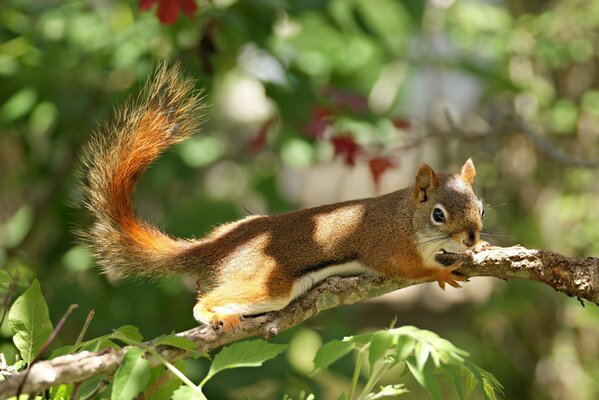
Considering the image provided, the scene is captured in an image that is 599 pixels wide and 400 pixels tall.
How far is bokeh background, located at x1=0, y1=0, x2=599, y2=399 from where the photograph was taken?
9.90ft

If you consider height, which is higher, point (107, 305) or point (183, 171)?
point (183, 171)

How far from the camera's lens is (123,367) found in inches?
44.8

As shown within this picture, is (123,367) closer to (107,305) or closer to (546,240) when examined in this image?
(107,305)

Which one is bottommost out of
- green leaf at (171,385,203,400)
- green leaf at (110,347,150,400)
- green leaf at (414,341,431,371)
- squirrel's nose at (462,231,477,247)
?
squirrel's nose at (462,231,477,247)

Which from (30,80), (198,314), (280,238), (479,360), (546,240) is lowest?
(479,360)

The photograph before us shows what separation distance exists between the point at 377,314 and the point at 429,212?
10.3ft

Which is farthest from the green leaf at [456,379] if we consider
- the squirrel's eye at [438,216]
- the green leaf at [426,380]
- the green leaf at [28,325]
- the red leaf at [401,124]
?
the red leaf at [401,124]

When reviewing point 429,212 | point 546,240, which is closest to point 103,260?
point 429,212

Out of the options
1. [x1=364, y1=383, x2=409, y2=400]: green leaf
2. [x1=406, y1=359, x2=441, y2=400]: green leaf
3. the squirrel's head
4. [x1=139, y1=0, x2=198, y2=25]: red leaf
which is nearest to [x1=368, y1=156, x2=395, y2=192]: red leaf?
the squirrel's head

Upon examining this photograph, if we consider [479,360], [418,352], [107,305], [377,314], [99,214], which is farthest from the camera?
[377,314]

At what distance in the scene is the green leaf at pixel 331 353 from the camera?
1.09 m

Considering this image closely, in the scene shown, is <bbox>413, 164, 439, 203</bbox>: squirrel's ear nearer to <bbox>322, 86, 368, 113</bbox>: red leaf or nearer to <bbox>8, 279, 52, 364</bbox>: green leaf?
<bbox>322, 86, 368, 113</bbox>: red leaf

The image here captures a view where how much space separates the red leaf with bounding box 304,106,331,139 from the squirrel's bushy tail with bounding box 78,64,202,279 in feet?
3.36

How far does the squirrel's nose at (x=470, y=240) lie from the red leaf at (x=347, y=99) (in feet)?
3.93
